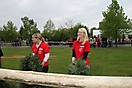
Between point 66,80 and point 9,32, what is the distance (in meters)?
56.6

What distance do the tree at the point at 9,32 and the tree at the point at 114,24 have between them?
83.5ft

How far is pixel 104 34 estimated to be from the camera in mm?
38375

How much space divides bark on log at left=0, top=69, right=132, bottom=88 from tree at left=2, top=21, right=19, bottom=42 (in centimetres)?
5491

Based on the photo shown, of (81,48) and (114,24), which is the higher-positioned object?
(114,24)

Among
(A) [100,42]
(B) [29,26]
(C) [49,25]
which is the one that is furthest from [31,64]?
(C) [49,25]

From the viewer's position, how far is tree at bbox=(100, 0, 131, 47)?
1495 inches

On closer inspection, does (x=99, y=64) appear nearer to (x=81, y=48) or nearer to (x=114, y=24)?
(x=81, y=48)

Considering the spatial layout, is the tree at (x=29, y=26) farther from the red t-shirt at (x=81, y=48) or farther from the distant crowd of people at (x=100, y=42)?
the red t-shirt at (x=81, y=48)

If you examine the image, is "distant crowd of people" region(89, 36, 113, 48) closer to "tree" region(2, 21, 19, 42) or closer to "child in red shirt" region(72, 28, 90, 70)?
"tree" region(2, 21, 19, 42)

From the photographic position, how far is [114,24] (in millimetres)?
37969

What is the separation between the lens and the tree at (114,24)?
3797 centimetres

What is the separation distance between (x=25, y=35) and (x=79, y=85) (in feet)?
179

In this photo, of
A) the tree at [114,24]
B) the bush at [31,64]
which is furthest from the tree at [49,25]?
the bush at [31,64]

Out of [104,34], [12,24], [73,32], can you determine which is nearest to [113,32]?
[104,34]
